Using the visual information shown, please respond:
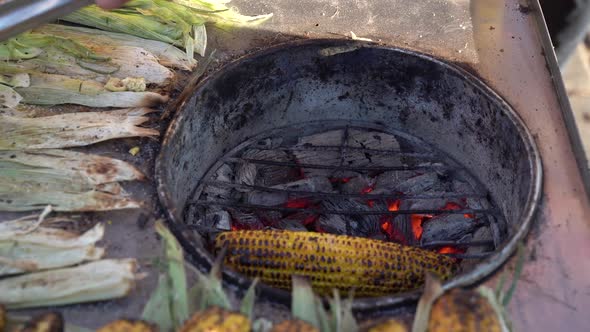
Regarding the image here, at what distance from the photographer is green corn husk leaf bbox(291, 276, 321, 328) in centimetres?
180

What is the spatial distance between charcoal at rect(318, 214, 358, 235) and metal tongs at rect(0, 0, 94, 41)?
1543 mm

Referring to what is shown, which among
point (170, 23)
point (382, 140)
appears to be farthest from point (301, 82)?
point (170, 23)

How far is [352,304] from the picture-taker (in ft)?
6.27

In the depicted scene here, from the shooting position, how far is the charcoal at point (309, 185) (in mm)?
3043

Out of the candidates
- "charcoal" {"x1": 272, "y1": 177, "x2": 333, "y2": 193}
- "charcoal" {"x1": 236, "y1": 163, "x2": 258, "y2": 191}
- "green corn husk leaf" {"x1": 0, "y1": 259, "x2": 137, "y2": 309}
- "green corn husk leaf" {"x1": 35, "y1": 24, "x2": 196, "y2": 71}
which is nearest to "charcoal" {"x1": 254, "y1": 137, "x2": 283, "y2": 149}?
"charcoal" {"x1": 236, "y1": 163, "x2": 258, "y2": 191}

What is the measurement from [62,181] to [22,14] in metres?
0.64

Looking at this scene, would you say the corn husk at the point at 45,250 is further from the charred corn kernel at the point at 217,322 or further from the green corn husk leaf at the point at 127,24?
the green corn husk leaf at the point at 127,24

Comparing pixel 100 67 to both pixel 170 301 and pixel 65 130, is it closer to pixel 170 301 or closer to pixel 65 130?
pixel 65 130

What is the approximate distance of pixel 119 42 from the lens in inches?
111

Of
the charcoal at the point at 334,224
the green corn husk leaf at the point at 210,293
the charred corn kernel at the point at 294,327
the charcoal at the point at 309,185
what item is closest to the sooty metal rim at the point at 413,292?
the green corn husk leaf at the point at 210,293

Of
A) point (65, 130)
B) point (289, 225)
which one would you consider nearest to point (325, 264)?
point (289, 225)

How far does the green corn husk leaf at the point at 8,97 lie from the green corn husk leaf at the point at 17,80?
0.03m

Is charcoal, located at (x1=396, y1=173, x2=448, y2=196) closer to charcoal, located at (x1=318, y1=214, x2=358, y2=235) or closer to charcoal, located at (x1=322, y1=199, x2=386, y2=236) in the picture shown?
charcoal, located at (x1=322, y1=199, x2=386, y2=236)

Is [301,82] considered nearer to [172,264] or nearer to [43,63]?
[43,63]
